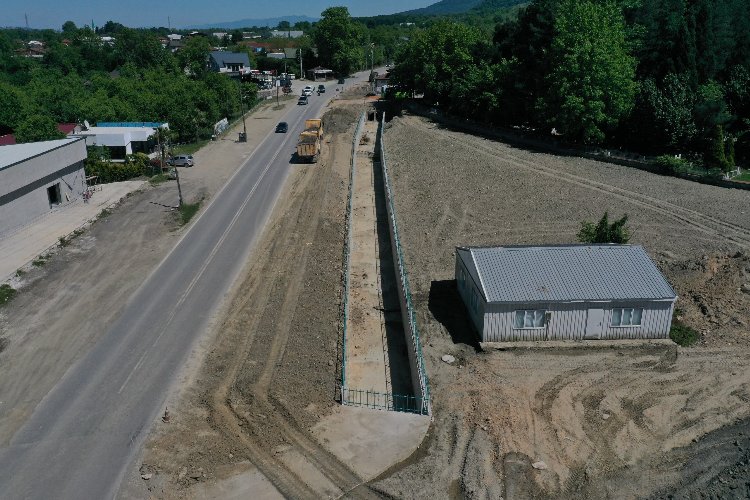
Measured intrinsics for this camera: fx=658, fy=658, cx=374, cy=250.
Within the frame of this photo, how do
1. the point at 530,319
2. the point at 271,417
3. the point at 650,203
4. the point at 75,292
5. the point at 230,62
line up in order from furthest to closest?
the point at 230,62
the point at 650,203
the point at 75,292
the point at 530,319
the point at 271,417

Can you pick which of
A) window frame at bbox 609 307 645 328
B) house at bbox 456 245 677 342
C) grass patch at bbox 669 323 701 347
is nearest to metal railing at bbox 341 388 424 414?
house at bbox 456 245 677 342

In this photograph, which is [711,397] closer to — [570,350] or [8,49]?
[570,350]

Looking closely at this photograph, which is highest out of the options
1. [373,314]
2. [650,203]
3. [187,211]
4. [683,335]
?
[650,203]

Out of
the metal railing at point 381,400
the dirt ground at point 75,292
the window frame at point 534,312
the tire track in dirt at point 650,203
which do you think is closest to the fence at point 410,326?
the metal railing at point 381,400

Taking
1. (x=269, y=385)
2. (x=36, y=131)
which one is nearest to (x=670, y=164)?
(x=269, y=385)

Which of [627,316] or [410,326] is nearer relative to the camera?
[627,316]

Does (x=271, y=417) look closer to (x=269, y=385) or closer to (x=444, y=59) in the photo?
(x=269, y=385)
